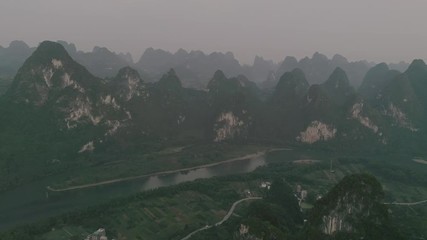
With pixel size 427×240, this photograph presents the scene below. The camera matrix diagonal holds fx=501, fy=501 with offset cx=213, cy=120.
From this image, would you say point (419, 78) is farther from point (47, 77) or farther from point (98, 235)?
point (98, 235)

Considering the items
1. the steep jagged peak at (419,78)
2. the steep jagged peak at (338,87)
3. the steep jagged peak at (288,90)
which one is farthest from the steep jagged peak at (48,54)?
the steep jagged peak at (419,78)

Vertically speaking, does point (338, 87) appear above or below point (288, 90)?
below

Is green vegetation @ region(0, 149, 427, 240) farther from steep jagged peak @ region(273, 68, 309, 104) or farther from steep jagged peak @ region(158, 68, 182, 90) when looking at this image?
steep jagged peak @ region(158, 68, 182, 90)

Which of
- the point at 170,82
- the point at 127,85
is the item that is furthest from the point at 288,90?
the point at 127,85

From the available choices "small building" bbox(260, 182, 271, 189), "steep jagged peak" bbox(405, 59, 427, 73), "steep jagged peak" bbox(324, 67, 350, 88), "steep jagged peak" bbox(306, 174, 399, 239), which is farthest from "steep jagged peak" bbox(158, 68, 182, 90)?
"steep jagged peak" bbox(306, 174, 399, 239)

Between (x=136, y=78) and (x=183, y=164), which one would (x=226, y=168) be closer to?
(x=183, y=164)

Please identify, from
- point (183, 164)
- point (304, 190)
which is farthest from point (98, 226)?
point (183, 164)

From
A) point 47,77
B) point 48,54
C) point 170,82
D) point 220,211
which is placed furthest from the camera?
point 170,82

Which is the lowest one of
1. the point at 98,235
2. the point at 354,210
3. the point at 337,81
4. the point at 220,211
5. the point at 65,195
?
the point at 220,211

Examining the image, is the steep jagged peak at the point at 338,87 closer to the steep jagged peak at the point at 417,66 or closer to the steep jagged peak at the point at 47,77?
the steep jagged peak at the point at 417,66
